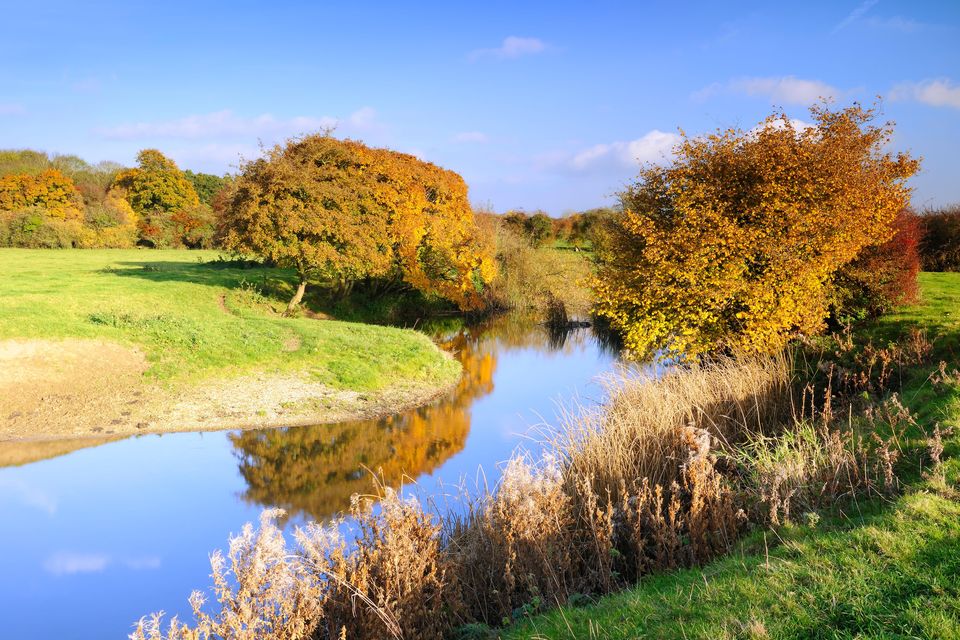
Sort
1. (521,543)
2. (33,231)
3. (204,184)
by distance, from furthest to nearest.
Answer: (204,184) < (33,231) < (521,543)

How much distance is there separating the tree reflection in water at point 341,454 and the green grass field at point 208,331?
2465mm

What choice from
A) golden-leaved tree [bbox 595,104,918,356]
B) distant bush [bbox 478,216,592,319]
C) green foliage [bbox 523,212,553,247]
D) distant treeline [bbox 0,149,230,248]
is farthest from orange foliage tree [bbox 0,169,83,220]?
golden-leaved tree [bbox 595,104,918,356]

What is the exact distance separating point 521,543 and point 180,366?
14.1 metres

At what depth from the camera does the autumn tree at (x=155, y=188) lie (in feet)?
213

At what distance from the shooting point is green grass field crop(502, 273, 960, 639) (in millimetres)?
4188

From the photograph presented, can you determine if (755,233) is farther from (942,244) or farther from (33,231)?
(33,231)

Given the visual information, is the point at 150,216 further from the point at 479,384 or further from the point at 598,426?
the point at 598,426

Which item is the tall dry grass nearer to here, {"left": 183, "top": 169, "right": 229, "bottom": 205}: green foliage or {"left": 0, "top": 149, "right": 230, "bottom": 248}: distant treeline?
{"left": 0, "top": 149, "right": 230, "bottom": 248}: distant treeline

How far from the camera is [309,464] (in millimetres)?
13312

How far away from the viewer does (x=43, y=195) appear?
2211 inches

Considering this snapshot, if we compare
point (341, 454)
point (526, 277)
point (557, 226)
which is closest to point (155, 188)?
point (557, 226)

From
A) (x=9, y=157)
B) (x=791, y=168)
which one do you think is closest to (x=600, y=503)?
(x=791, y=168)

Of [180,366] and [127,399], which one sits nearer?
[127,399]

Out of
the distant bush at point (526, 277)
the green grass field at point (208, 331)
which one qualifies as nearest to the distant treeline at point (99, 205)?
the green grass field at point (208, 331)
